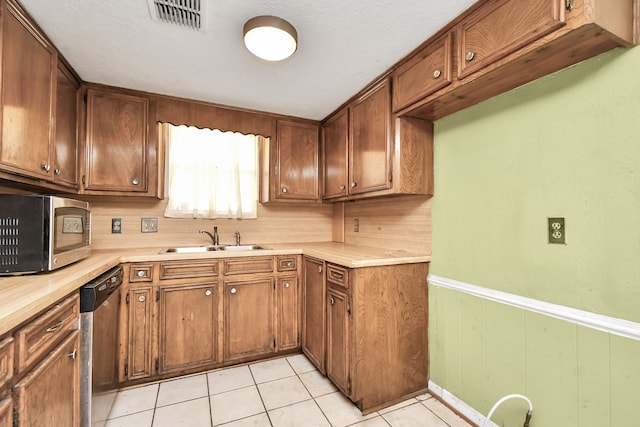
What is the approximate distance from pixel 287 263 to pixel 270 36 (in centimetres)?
165

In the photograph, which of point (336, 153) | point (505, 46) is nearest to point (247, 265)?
point (336, 153)

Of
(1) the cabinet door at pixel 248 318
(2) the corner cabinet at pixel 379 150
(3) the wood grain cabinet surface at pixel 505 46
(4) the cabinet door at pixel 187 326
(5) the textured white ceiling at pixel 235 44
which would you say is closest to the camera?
(3) the wood grain cabinet surface at pixel 505 46

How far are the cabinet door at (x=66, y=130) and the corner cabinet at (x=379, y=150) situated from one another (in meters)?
1.97

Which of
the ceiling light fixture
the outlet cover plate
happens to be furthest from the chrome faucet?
the outlet cover plate

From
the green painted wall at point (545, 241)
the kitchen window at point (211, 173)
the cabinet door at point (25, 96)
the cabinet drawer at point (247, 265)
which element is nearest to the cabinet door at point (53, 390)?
the cabinet door at point (25, 96)

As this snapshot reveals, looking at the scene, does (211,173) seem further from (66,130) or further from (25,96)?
(25,96)

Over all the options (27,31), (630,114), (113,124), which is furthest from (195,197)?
(630,114)

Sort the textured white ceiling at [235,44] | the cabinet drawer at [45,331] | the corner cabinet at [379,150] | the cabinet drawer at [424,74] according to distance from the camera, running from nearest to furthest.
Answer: the cabinet drawer at [45,331]
the textured white ceiling at [235,44]
the cabinet drawer at [424,74]
the corner cabinet at [379,150]

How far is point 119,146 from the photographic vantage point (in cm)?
225

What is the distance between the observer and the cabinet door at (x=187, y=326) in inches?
81.8

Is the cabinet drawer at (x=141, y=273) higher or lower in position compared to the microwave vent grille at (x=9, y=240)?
lower

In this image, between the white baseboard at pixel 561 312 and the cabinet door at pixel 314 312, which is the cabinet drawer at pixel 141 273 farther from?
the white baseboard at pixel 561 312

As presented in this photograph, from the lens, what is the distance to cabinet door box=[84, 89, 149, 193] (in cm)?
217

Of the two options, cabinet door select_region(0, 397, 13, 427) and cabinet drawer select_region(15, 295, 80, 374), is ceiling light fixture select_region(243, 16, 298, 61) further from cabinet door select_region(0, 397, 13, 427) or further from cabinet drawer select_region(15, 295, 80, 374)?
cabinet door select_region(0, 397, 13, 427)
